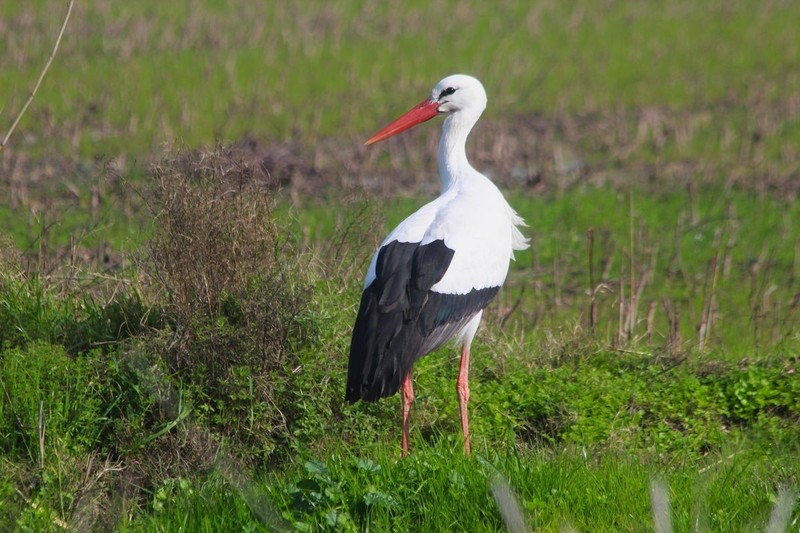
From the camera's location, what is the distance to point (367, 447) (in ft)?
17.1

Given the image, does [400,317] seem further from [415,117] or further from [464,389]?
[415,117]

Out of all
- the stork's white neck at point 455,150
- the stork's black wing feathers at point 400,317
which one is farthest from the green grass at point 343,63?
the stork's black wing feathers at point 400,317

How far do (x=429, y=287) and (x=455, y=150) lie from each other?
1241 millimetres

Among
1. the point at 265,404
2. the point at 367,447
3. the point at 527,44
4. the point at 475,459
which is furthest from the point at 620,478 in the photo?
the point at 527,44

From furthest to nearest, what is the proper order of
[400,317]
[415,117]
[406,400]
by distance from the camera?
[415,117]
[406,400]
[400,317]

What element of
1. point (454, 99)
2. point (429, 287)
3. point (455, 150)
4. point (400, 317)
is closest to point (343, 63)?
point (454, 99)

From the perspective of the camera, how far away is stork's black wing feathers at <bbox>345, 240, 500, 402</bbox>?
5.01 m

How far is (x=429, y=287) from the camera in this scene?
527 cm

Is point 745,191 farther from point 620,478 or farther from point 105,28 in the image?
point 105,28

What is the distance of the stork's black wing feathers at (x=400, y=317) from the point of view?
5008 millimetres

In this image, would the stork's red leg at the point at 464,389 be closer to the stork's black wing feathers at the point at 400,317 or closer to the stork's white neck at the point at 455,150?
the stork's black wing feathers at the point at 400,317

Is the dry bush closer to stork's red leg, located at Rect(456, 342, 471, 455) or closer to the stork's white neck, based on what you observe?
stork's red leg, located at Rect(456, 342, 471, 455)

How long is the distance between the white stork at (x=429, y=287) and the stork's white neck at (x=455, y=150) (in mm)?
136

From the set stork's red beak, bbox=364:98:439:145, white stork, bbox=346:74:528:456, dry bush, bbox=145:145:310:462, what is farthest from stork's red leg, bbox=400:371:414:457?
stork's red beak, bbox=364:98:439:145
